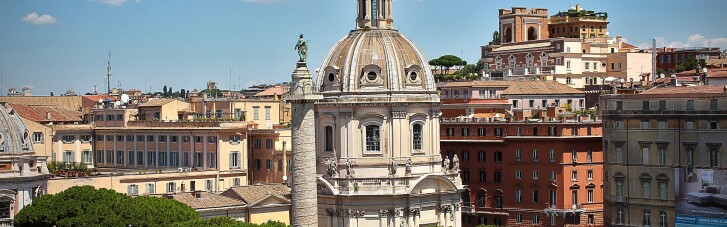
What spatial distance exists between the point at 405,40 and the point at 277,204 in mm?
13083

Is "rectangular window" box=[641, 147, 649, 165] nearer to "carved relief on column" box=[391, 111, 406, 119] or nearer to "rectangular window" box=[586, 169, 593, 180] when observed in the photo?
"carved relief on column" box=[391, 111, 406, 119]

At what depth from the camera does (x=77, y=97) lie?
130 metres

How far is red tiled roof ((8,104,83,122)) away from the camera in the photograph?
10539 cm

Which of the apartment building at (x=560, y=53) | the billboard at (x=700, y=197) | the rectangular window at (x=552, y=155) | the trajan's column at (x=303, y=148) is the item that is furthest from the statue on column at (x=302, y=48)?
the apartment building at (x=560, y=53)

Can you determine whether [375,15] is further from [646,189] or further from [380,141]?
[646,189]

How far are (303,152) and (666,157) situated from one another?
2187cm

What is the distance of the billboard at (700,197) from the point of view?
242ft

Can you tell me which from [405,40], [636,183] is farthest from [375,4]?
[636,183]

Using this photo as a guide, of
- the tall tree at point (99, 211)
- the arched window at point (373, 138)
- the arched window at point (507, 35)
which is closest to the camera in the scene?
the tall tree at point (99, 211)

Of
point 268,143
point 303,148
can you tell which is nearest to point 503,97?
point 268,143

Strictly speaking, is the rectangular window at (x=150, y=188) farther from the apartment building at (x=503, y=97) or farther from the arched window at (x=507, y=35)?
the arched window at (x=507, y=35)

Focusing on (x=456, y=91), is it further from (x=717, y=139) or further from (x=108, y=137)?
(x=717, y=139)

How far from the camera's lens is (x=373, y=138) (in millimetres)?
90875

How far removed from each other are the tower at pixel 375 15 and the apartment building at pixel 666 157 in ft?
49.7
